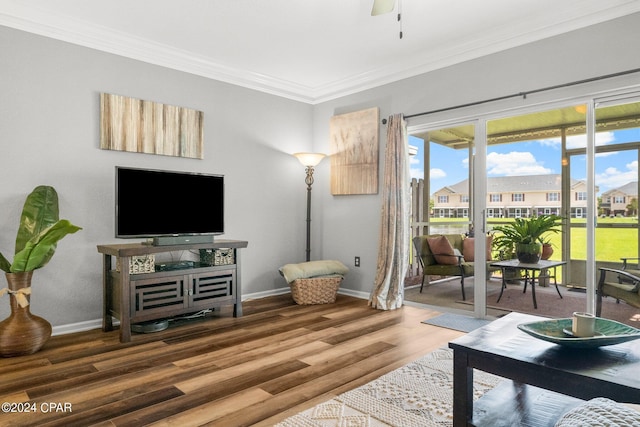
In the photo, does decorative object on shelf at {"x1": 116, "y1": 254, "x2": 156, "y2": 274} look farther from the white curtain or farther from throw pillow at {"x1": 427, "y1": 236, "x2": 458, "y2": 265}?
throw pillow at {"x1": 427, "y1": 236, "x2": 458, "y2": 265}

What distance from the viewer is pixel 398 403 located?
212 centimetres

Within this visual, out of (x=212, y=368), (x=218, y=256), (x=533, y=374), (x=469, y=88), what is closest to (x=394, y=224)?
(x=469, y=88)

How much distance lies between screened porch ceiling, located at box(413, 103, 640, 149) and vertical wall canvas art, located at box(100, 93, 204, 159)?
8.71 feet

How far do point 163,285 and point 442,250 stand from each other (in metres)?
2.82

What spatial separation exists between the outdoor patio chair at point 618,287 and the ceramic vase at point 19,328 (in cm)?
429

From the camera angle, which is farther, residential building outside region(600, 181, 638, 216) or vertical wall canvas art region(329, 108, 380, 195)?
vertical wall canvas art region(329, 108, 380, 195)

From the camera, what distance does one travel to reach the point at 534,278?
360 centimetres

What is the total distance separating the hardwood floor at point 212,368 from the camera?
2.03 m

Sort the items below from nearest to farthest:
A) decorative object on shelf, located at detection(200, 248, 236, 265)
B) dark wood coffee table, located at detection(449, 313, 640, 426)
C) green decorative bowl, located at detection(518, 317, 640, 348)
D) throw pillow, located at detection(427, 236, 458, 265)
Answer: dark wood coffee table, located at detection(449, 313, 640, 426) < green decorative bowl, located at detection(518, 317, 640, 348) < decorative object on shelf, located at detection(200, 248, 236, 265) < throw pillow, located at detection(427, 236, 458, 265)

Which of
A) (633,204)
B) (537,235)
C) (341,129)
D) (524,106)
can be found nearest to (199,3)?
(341,129)

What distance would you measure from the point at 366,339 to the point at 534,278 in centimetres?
168

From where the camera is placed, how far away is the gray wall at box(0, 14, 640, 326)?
10.4 ft

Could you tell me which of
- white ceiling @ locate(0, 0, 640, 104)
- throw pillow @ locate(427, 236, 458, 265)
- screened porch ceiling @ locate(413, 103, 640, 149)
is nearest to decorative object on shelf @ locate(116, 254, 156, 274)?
white ceiling @ locate(0, 0, 640, 104)

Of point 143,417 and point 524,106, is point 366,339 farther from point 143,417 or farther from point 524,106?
point 524,106
